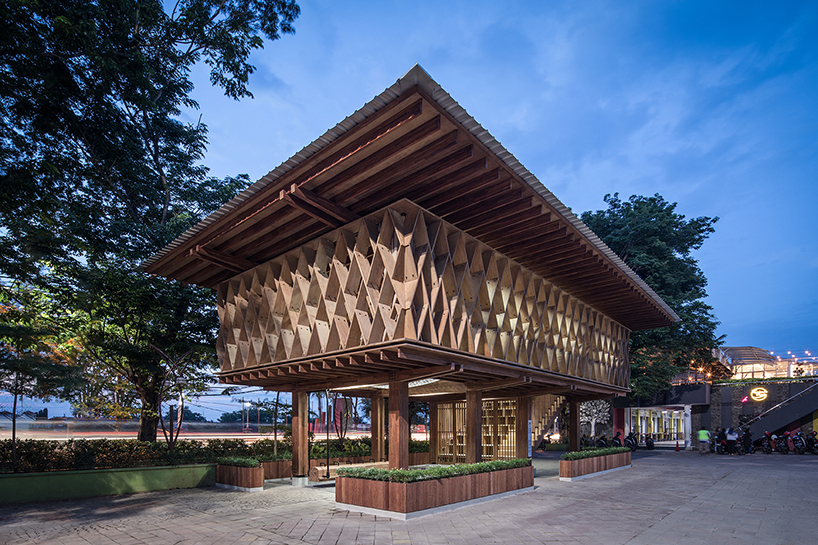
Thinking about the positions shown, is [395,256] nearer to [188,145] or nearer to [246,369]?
[246,369]

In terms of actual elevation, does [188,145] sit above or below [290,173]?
above

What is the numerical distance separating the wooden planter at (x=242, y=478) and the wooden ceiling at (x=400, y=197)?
5.98 m

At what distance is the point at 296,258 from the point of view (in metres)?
14.0

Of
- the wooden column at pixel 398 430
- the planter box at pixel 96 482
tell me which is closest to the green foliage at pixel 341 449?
the planter box at pixel 96 482

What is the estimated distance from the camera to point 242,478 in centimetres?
1448

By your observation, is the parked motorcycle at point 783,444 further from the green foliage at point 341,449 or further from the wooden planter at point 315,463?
the green foliage at point 341,449

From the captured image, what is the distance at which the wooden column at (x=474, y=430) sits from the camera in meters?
13.8

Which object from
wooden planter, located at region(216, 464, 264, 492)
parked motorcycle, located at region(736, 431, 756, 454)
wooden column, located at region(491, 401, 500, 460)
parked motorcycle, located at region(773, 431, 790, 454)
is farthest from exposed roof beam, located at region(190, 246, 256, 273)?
parked motorcycle, located at region(773, 431, 790, 454)

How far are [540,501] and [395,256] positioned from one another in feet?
23.3

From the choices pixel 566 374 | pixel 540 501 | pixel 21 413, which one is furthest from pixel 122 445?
pixel 566 374

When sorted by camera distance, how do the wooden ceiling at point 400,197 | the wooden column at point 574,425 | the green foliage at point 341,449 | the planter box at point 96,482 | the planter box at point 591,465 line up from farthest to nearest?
1. the wooden column at point 574,425
2. the green foliage at point 341,449
3. the planter box at point 591,465
4. the planter box at point 96,482
5. the wooden ceiling at point 400,197

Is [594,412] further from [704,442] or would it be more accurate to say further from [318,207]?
[318,207]

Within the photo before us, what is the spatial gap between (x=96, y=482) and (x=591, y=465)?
15469 millimetres

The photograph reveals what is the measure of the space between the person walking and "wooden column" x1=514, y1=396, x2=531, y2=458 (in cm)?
1499
